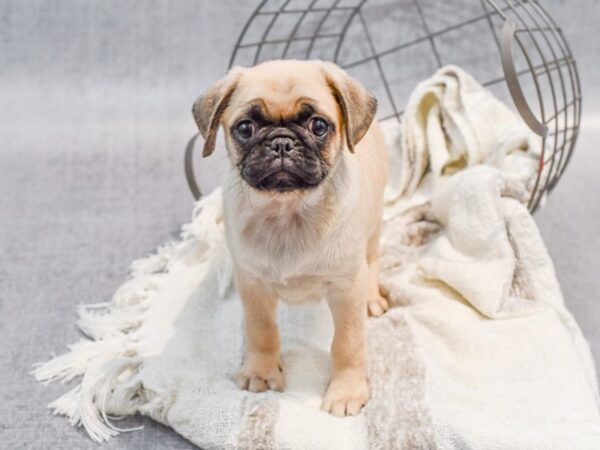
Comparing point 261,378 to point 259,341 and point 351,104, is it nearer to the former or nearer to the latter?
point 259,341

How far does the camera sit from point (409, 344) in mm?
2348

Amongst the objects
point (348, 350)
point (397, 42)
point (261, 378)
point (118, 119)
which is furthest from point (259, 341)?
point (397, 42)

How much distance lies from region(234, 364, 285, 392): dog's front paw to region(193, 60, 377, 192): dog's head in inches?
26.7

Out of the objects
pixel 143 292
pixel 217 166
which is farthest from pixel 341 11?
pixel 143 292

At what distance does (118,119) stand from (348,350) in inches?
87.4

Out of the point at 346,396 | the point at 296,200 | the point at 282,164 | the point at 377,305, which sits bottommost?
the point at 346,396

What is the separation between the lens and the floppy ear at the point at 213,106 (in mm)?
1968

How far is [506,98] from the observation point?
153 inches

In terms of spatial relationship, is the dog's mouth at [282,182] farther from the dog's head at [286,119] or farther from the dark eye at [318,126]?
the dark eye at [318,126]

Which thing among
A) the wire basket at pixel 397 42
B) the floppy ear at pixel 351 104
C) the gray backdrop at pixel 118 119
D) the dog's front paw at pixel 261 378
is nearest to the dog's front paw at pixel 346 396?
the dog's front paw at pixel 261 378

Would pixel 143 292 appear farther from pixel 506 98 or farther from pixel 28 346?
pixel 506 98

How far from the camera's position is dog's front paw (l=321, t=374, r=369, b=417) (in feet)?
6.92

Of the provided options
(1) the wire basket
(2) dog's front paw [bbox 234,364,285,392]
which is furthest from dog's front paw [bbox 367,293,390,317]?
(1) the wire basket

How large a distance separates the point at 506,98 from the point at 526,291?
1722 millimetres
